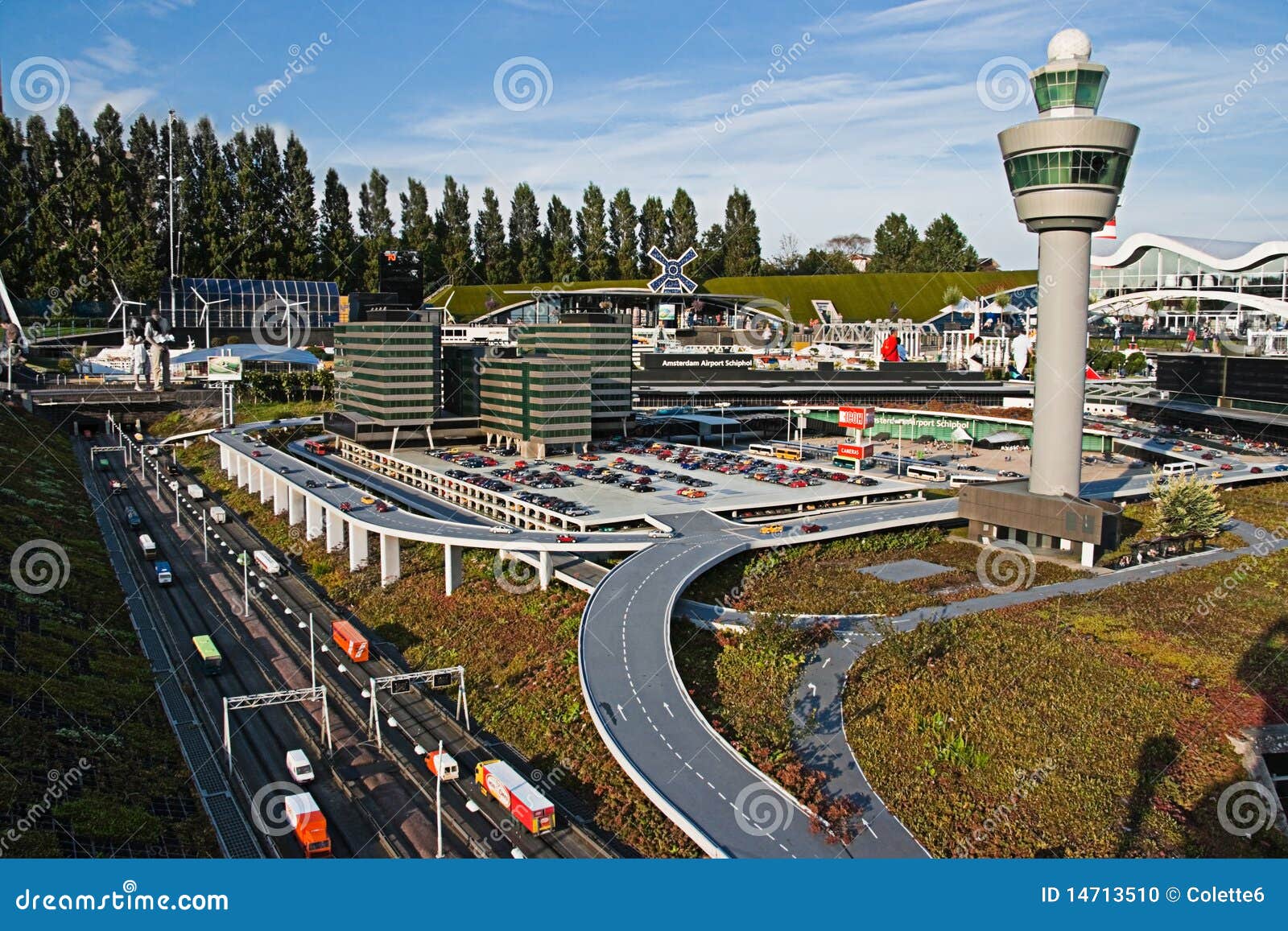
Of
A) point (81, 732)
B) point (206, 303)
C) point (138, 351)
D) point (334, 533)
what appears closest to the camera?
point (81, 732)

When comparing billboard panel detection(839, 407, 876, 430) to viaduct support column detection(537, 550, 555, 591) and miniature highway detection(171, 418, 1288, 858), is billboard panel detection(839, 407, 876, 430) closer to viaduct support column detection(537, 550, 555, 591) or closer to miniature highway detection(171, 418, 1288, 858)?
miniature highway detection(171, 418, 1288, 858)

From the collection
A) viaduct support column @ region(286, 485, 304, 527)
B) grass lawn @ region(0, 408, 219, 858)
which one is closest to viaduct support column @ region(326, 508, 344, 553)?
viaduct support column @ region(286, 485, 304, 527)

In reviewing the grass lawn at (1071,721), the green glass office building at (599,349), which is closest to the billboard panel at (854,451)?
the green glass office building at (599,349)

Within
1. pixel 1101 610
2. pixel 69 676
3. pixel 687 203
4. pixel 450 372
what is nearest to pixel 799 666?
pixel 1101 610

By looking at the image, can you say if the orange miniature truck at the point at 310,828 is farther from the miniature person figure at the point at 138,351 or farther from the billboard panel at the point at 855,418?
the miniature person figure at the point at 138,351

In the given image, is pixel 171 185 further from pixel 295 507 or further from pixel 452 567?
pixel 452 567

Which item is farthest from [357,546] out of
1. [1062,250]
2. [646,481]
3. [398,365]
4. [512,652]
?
[1062,250]

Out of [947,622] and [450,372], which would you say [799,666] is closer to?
[947,622]
